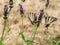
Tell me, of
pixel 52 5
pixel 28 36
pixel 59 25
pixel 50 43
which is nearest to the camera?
pixel 50 43

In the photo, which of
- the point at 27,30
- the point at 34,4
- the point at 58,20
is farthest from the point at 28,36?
the point at 34,4

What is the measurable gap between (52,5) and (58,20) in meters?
0.34

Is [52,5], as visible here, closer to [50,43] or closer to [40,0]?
[40,0]

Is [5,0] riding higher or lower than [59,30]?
higher

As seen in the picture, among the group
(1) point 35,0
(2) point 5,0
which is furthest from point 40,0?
(2) point 5,0

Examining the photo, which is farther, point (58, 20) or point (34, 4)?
point (34, 4)

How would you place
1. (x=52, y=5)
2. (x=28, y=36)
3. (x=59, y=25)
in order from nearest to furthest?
(x=28, y=36) → (x=59, y=25) → (x=52, y=5)

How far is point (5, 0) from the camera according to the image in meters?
3.36

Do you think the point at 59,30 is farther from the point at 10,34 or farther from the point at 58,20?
the point at 10,34

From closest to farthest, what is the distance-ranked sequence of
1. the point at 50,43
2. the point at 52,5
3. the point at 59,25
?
the point at 50,43 < the point at 59,25 < the point at 52,5

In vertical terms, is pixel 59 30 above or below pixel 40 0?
below

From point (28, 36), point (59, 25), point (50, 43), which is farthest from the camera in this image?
point (59, 25)

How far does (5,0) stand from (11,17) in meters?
0.42

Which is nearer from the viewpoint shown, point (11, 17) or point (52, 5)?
point (11, 17)
